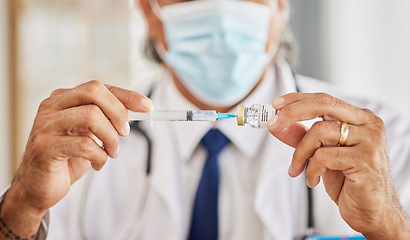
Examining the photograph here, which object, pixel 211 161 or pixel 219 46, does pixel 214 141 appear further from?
pixel 219 46

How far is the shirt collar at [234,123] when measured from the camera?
1359 millimetres

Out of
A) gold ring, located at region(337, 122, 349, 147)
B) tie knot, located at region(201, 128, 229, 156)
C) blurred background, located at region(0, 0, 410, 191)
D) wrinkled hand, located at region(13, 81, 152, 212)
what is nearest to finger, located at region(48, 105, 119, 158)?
wrinkled hand, located at region(13, 81, 152, 212)

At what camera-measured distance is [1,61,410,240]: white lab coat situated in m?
1.27

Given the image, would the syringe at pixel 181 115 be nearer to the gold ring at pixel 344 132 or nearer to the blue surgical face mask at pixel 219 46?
the gold ring at pixel 344 132

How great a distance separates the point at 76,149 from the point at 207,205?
0.52 meters

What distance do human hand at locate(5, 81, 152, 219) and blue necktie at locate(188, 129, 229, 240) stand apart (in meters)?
0.46

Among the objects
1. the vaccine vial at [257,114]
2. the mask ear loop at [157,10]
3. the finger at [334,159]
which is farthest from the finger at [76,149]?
the mask ear loop at [157,10]

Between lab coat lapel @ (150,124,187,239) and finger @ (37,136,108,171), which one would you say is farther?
lab coat lapel @ (150,124,187,239)

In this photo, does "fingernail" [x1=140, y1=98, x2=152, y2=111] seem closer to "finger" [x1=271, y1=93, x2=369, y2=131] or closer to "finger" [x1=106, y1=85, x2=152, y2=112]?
"finger" [x1=106, y1=85, x2=152, y2=112]

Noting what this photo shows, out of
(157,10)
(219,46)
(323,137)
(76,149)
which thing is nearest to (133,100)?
(76,149)

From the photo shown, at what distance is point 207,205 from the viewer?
130 centimetres

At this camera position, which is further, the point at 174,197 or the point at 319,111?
the point at 174,197

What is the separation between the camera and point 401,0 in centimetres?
220

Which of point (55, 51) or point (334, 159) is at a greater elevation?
point (55, 51)
